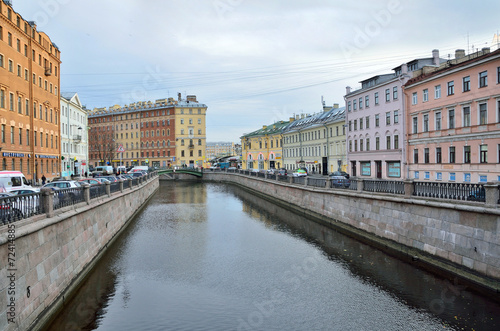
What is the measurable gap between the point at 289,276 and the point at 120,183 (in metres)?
16.4

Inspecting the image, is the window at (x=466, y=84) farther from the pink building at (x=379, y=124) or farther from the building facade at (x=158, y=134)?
the building facade at (x=158, y=134)

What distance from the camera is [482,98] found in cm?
2970

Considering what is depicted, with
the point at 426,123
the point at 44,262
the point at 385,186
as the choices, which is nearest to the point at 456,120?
the point at 426,123

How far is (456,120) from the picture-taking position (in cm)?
3281

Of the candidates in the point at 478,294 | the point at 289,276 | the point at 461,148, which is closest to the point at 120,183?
the point at 289,276

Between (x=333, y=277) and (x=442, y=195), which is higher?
(x=442, y=195)

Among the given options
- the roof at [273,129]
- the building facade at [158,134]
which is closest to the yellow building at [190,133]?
the building facade at [158,134]

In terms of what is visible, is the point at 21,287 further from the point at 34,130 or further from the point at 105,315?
the point at 34,130

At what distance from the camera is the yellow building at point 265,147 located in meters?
86.4

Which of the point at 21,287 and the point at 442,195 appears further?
the point at 442,195

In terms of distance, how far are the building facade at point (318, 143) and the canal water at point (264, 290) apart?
3830 cm

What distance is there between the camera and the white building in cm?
5775

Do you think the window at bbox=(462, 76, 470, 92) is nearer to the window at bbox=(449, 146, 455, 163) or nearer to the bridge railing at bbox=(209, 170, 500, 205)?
the window at bbox=(449, 146, 455, 163)

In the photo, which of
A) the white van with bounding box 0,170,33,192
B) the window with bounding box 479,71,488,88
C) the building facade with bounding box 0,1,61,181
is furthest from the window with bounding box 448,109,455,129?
the building facade with bounding box 0,1,61,181
